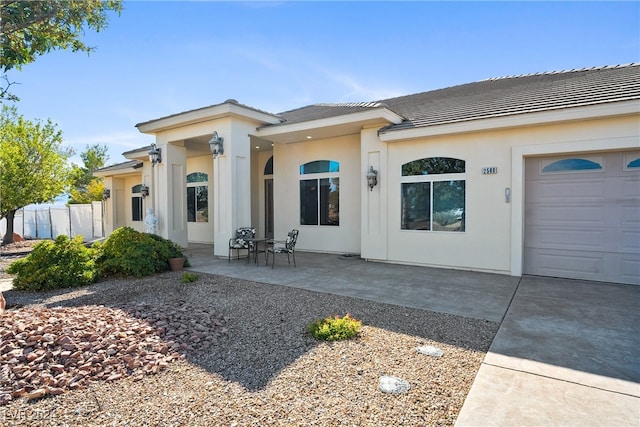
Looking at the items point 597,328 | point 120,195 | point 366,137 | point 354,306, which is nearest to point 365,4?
point 366,137

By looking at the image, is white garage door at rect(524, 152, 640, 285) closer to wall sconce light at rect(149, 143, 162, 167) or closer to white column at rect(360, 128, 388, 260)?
white column at rect(360, 128, 388, 260)

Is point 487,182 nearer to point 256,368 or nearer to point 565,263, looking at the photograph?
point 565,263

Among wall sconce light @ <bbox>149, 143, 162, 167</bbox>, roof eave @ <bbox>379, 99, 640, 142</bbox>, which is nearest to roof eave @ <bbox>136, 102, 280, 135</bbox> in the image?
wall sconce light @ <bbox>149, 143, 162, 167</bbox>

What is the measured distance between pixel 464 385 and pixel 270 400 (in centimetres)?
158

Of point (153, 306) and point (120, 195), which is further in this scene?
point (120, 195)

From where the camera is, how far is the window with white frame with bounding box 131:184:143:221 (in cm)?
1593

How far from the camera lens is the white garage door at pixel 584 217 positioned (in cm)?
591

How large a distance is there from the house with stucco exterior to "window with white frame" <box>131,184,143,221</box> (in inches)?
215

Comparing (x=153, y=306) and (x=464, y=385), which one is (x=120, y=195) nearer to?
(x=153, y=306)

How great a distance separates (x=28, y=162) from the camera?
492 inches

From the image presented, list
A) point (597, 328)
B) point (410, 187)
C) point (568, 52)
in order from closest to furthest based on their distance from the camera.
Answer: point (597, 328), point (410, 187), point (568, 52)

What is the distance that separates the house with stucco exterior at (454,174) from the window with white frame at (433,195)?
0.08ft

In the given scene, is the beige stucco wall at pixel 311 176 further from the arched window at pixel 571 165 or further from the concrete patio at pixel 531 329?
the arched window at pixel 571 165

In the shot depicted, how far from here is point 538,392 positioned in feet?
8.27
